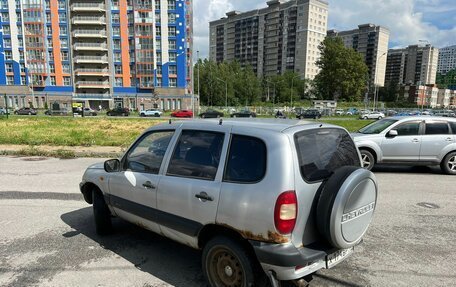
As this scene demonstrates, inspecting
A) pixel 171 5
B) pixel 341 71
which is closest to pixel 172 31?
pixel 171 5

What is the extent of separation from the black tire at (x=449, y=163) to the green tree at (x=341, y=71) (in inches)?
3511

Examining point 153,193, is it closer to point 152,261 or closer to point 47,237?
point 152,261

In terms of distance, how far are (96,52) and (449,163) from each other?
3086 inches

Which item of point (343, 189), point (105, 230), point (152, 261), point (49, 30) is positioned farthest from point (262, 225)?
point (49, 30)

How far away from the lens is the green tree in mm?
92062

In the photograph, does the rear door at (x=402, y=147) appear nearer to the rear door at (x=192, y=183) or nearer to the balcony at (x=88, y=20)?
the rear door at (x=192, y=183)

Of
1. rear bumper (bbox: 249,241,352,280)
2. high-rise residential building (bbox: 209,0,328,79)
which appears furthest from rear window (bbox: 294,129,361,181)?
high-rise residential building (bbox: 209,0,328,79)

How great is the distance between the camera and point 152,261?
3.83 metres

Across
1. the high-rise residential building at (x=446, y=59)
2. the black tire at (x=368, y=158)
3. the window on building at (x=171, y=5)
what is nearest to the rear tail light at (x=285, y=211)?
the black tire at (x=368, y=158)

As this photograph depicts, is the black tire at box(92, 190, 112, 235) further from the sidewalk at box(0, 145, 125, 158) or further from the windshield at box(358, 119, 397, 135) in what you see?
the windshield at box(358, 119, 397, 135)

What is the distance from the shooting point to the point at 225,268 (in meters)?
3.00

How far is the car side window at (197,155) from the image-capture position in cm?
311

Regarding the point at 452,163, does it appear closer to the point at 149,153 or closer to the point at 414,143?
the point at 414,143

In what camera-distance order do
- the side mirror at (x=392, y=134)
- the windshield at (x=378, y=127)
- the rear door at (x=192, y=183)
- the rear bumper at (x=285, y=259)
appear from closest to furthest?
the rear bumper at (x=285, y=259)
the rear door at (x=192, y=183)
the side mirror at (x=392, y=134)
the windshield at (x=378, y=127)
